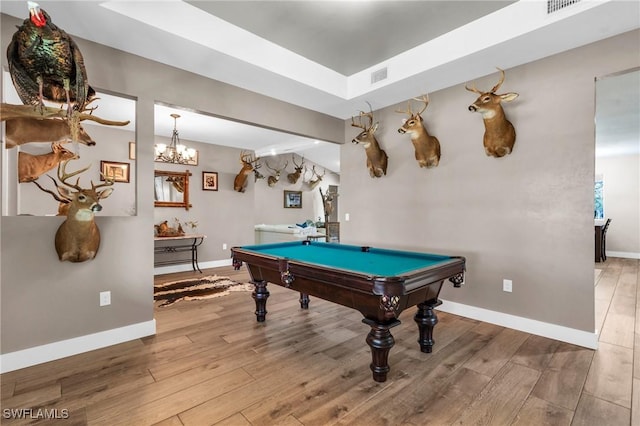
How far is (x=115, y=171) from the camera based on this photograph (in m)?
5.26

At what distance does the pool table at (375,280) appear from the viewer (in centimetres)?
193

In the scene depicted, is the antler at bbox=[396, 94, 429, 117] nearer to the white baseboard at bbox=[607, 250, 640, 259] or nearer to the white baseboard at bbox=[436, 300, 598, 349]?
the white baseboard at bbox=[436, 300, 598, 349]

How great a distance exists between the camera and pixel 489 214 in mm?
3279

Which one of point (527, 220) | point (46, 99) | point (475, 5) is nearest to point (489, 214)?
point (527, 220)

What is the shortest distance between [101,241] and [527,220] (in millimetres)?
4030

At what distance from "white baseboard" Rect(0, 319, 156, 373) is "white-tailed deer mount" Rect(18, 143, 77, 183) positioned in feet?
4.72

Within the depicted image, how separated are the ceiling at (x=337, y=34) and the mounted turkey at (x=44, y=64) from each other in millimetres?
372

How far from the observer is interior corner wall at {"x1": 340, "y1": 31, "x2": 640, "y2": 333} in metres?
2.70

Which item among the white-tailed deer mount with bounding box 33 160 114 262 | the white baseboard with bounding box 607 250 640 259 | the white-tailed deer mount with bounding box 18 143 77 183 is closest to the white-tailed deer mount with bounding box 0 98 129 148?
the white-tailed deer mount with bounding box 18 143 77 183

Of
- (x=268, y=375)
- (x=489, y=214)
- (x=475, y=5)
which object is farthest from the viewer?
(x=489, y=214)

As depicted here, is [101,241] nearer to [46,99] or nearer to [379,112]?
[46,99]

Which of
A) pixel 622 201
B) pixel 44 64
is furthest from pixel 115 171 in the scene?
pixel 622 201

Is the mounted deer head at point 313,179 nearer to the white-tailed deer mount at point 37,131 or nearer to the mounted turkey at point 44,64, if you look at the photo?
the white-tailed deer mount at point 37,131

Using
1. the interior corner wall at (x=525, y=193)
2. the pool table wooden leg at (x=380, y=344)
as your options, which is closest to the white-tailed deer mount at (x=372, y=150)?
the interior corner wall at (x=525, y=193)
